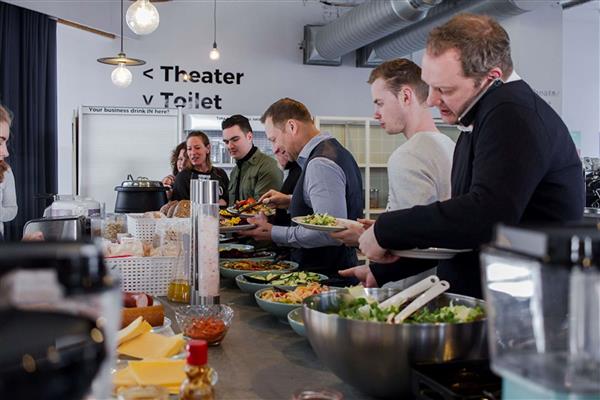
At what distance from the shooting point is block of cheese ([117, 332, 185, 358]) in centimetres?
155

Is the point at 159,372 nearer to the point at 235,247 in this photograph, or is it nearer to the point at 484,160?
the point at 484,160

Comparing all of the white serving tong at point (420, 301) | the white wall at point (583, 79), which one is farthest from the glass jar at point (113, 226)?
the white wall at point (583, 79)

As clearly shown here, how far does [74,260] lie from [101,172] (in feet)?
25.2

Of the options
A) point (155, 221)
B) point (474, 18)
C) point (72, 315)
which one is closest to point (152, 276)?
point (155, 221)

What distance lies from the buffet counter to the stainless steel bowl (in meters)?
0.09

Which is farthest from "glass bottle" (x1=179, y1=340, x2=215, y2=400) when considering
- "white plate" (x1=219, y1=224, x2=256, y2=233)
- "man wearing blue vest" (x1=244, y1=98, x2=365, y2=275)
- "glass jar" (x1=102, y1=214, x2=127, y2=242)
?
"white plate" (x1=219, y1=224, x2=256, y2=233)

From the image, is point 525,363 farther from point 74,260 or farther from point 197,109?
point 197,109

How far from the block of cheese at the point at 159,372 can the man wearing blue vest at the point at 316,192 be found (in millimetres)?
1731

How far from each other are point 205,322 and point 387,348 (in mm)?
703

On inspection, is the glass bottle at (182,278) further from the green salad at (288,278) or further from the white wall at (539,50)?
the white wall at (539,50)

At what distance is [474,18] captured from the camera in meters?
1.92

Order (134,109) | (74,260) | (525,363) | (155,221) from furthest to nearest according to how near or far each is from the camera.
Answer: (134,109) → (155,221) → (525,363) → (74,260)

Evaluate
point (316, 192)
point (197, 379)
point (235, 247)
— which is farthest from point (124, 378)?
point (235, 247)

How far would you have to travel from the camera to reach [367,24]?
23.1 feet
